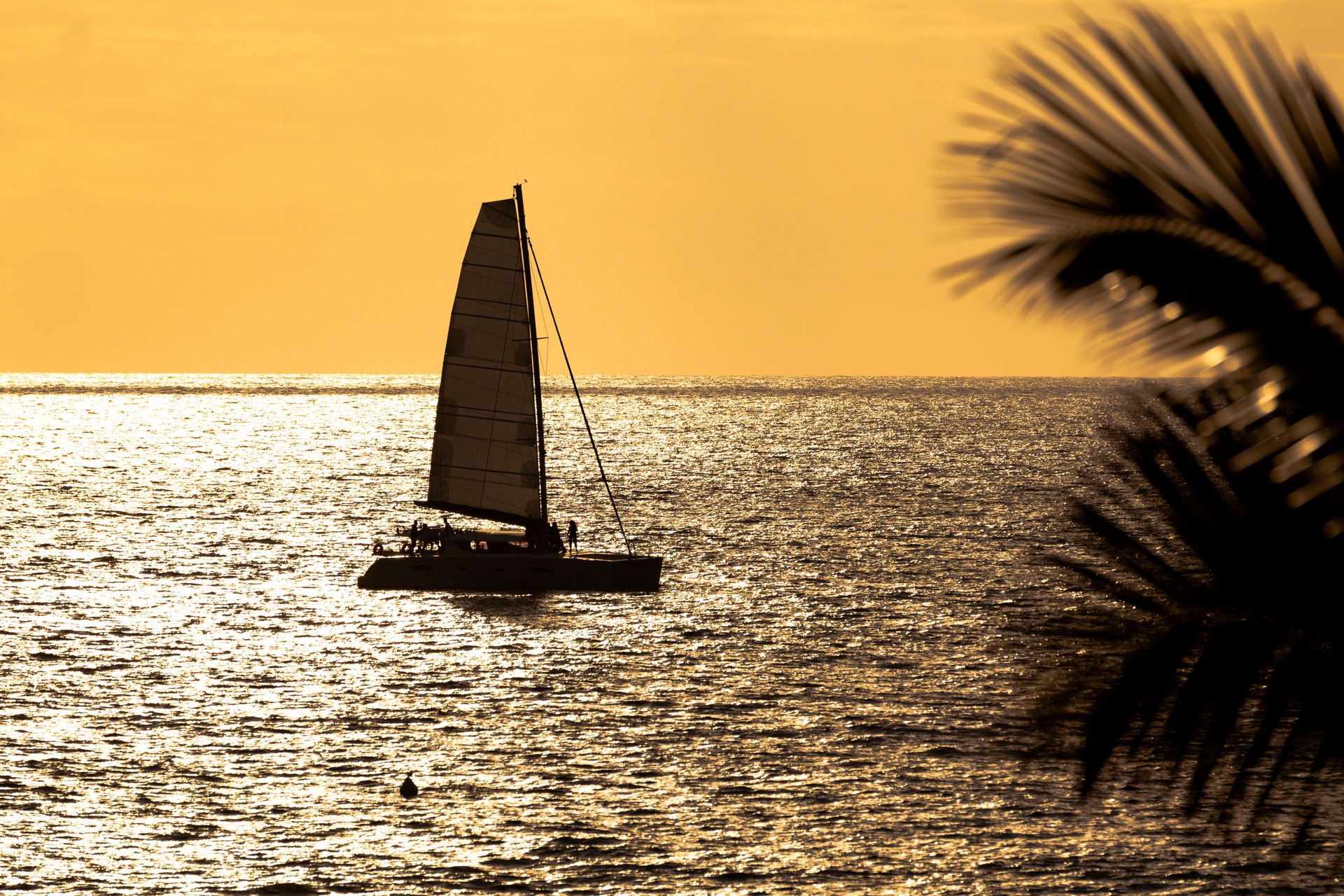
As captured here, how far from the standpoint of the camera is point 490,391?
231 feet

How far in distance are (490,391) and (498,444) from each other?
2708mm

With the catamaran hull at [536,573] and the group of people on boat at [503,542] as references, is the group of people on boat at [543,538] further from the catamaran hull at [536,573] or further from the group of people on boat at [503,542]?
the catamaran hull at [536,573]

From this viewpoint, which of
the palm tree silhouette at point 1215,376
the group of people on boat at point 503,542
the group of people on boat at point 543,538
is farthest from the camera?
the group of people on boat at point 543,538

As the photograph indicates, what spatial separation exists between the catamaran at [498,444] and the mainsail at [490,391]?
4cm

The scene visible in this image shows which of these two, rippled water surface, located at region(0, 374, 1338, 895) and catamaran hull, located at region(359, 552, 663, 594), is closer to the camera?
rippled water surface, located at region(0, 374, 1338, 895)

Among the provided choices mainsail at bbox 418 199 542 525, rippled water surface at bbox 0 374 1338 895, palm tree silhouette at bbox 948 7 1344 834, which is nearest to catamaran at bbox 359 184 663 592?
mainsail at bbox 418 199 542 525

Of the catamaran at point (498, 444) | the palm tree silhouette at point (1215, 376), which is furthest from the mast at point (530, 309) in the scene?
the palm tree silhouette at point (1215, 376)

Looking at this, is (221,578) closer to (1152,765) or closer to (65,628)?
(65,628)

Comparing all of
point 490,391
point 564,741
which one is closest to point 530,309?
point 490,391

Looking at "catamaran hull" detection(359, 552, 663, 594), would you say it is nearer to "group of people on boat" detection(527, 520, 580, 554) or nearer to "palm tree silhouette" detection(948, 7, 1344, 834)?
"group of people on boat" detection(527, 520, 580, 554)

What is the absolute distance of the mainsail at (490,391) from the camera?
68.9m

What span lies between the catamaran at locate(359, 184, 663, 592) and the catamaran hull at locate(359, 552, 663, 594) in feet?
0.16

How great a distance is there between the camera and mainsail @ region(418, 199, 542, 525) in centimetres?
6894

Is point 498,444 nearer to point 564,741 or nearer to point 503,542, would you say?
point 503,542
